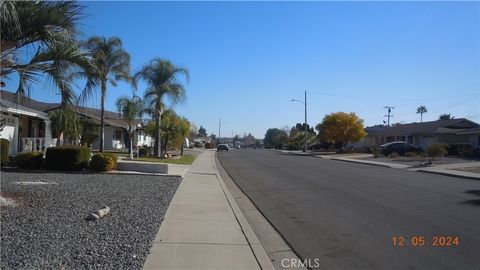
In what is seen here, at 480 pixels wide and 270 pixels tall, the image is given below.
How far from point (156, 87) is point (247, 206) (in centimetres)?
2700

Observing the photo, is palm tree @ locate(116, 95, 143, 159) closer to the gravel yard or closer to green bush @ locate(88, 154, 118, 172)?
green bush @ locate(88, 154, 118, 172)

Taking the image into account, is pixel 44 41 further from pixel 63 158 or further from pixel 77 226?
pixel 63 158

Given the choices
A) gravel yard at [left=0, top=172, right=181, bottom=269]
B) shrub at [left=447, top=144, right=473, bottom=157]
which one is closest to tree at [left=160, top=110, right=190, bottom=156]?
shrub at [left=447, top=144, right=473, bottom=157]

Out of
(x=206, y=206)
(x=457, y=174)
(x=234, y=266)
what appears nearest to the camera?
(x=234, y=266)

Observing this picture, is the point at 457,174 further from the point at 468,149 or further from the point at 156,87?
the point at 156,87

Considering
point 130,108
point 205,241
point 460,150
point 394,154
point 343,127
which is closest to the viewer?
point 205,241

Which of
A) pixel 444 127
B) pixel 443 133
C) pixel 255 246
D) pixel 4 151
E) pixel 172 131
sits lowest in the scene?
pixel 255 246

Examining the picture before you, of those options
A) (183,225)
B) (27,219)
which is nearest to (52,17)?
(27,219)

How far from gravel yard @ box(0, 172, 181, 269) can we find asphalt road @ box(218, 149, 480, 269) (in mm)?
2713

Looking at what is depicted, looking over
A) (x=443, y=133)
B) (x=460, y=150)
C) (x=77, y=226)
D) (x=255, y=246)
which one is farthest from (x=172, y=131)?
(x=255, y=246)

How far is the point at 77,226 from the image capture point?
27.7 feet

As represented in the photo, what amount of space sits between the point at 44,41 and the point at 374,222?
317 inches

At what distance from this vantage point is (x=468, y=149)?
141ft
